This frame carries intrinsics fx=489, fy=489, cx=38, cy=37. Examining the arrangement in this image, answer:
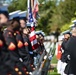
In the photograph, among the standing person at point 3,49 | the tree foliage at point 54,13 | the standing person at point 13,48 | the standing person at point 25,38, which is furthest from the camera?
the tree foliage at point 54,13

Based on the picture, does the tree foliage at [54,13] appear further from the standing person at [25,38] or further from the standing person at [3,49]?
the standing person at [3,49]

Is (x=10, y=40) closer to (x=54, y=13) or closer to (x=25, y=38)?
(x=25, y=38)

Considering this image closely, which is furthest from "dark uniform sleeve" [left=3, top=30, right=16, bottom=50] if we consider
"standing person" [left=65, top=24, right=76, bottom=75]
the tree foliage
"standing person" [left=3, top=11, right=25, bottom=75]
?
the tree foliage

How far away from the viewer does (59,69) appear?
18.6m

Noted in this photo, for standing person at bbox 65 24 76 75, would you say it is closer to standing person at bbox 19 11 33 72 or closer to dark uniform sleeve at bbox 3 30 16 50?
standing person at bbox 19 11 33 72

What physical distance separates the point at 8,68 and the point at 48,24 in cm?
8862

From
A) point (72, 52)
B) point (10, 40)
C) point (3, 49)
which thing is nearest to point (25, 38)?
point (72, 52)

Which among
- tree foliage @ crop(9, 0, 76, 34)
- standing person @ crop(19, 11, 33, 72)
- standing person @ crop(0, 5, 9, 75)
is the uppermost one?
standing person @ crop(0, 5, 9, 75)

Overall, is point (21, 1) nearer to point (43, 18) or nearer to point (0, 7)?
point (43, 18)

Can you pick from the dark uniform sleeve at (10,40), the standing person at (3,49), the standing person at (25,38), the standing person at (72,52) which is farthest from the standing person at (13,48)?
the standing person at (25,38)

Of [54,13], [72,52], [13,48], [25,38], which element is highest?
[13,48]

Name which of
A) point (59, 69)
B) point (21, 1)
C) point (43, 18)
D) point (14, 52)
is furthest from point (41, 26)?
point (14, 52)

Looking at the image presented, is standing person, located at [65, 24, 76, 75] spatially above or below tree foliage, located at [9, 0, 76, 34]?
above

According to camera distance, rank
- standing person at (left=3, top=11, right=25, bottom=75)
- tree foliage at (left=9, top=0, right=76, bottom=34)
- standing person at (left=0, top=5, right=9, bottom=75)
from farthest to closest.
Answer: tree foliage at (left=9, top=0, right=76, bottom=34)
standing person at (left=3, top=11, right=25, bottom=75)
standing person at (left=0, top=5, right=9, bottom=75)
